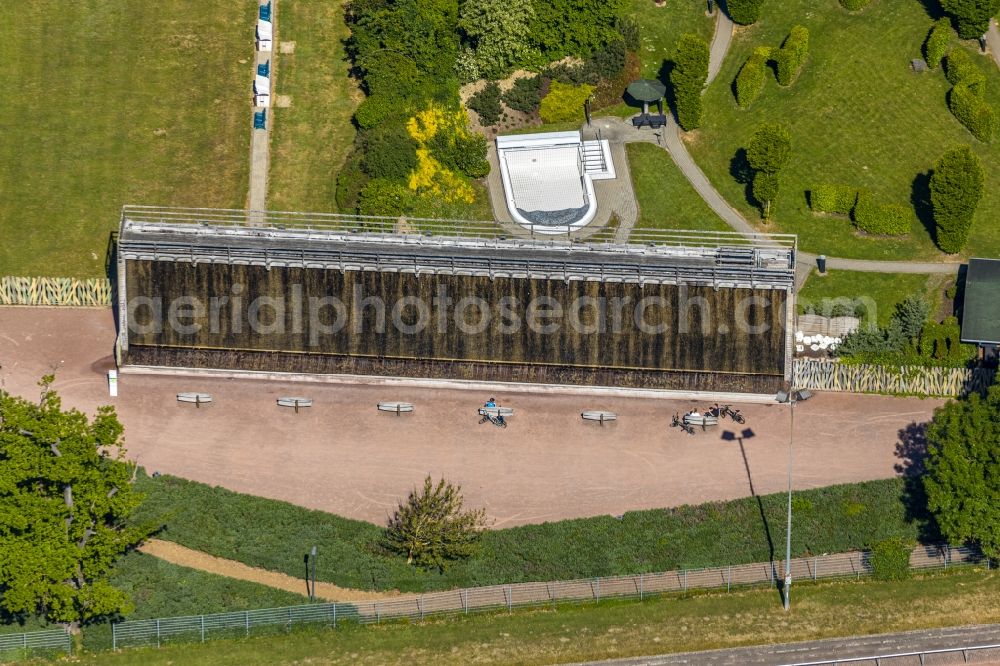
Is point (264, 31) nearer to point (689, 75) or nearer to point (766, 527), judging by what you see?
point (689, 75)

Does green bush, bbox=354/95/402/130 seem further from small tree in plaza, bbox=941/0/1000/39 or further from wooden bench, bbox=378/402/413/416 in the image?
small tree in plaza, bbox=941/0/1000/39

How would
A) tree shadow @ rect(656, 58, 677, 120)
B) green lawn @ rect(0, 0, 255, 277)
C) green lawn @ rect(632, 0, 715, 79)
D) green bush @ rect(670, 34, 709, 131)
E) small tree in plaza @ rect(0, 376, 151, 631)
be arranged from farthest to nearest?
green lawn @ rect(632, 0, 715, 79) < tree shadow @ rect(656, 58, 677, 120) < green bush @ rect(670, 34, 709, 131) < green lawn @ rect(0, 0, 255, 277) < small tree in plaza @ rect(0, 376, 151, 631)

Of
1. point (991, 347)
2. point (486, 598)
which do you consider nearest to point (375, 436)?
point (486, 598)

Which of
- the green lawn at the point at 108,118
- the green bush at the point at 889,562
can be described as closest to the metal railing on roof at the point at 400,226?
the green lawn at the point at 108,118

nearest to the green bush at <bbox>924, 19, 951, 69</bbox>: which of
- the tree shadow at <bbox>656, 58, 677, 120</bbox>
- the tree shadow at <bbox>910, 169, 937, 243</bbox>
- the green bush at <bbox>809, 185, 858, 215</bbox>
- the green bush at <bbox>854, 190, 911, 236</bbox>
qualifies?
the tree shadow at <bbox>910, 169, 937, 243</bbox>

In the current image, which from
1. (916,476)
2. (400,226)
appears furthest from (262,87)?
(916,476)

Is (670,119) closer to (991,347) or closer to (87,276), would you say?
(991,347)
